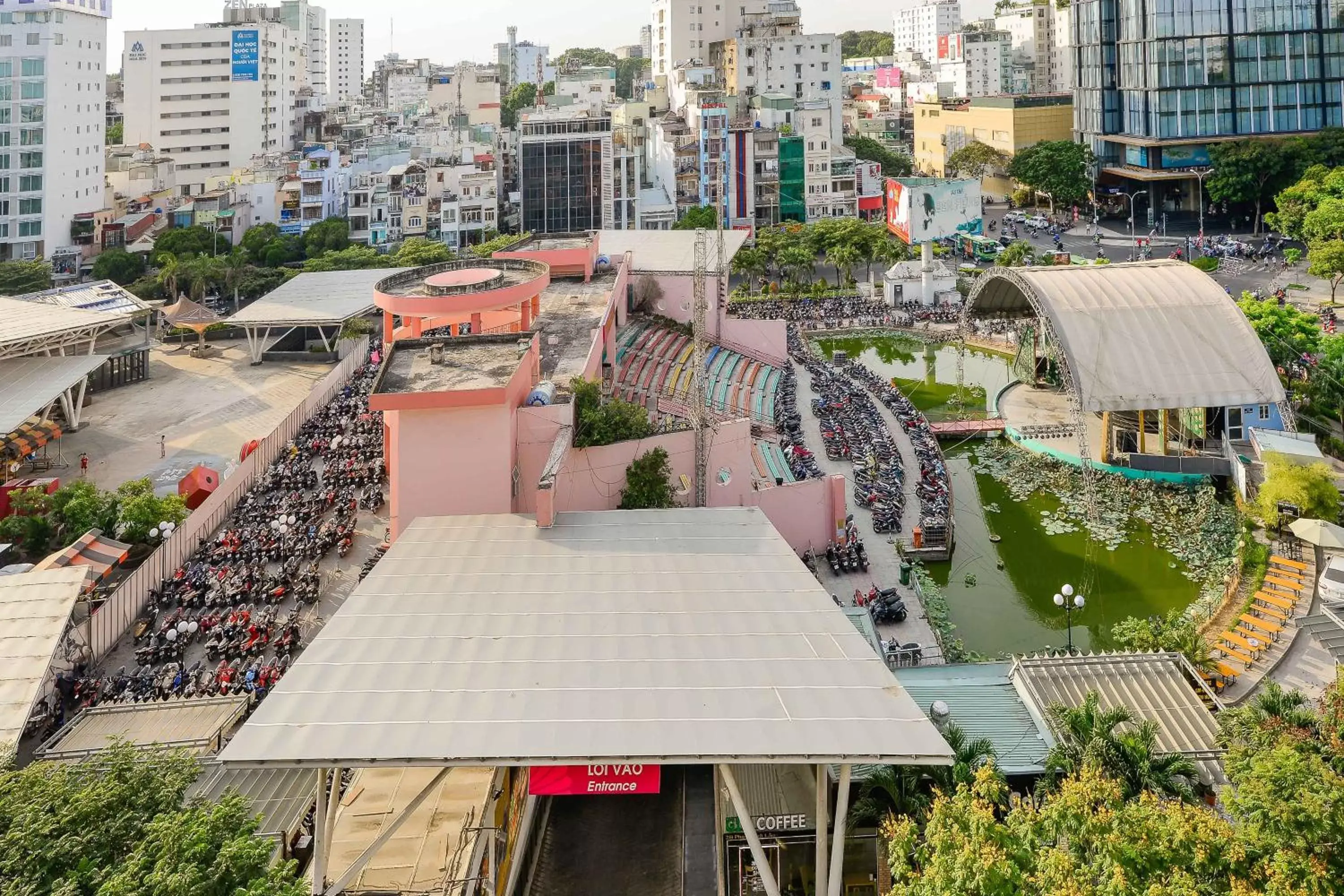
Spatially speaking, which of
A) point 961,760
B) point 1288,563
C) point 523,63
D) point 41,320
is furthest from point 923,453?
point 523,63

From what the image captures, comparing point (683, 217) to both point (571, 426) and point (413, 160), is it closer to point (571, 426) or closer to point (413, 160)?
point (413, 160)

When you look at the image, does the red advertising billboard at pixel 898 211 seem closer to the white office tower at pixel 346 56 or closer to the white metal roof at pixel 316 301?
the white metal roof at pixel 316 301

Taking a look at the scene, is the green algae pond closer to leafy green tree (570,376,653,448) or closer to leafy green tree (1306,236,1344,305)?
leafy green tree (570,376,653,448)

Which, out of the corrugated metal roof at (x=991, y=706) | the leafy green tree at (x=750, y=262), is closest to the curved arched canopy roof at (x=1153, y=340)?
the corrugated metal roof at (x=991, y=706)

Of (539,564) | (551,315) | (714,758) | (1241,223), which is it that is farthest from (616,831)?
(1241,223)

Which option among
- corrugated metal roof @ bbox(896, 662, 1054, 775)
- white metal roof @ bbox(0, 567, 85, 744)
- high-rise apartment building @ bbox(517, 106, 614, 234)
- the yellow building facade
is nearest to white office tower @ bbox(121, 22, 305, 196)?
high-rise apartment building @ bbox(517, 106, 614, 234)

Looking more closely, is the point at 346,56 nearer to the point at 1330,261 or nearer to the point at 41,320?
the point at 41,320

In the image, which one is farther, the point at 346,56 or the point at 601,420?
the point at 346,56
